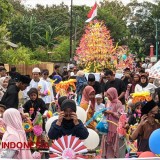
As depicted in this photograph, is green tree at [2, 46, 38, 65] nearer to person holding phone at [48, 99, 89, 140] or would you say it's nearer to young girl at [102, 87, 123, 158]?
young girl at [102, 87, 123, 158]

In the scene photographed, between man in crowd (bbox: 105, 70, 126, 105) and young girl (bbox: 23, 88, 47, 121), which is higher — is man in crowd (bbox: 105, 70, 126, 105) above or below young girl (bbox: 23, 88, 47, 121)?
above

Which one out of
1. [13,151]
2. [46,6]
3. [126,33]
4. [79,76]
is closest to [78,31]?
[126,33]

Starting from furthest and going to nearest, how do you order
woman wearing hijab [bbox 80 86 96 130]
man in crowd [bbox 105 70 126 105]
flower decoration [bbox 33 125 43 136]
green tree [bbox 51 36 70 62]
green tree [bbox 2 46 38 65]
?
green tree [bbox 51 36 70 62] < green tree [bbox 2 46 38 65] < man in crowd [bbox 105 70 126 105] < woman wearing hijab [bbox 80 86 96 130] < flower decoration [bbox 33 125 43 136]

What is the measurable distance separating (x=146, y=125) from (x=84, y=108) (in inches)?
155

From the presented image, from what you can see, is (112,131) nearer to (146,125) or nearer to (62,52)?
(146,125)

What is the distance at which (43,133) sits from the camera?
1028cm

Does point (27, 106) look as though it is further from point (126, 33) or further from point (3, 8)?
point (126, 33)

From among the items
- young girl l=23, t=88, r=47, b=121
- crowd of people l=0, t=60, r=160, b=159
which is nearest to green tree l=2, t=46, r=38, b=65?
crowd of people l=0, t=60, r=160, b=159

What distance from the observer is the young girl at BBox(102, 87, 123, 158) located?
10570 mm

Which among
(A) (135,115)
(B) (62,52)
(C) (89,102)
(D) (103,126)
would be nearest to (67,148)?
(A) (135,115)

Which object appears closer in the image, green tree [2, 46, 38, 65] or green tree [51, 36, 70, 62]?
green tree [2, 46, 38, 65]

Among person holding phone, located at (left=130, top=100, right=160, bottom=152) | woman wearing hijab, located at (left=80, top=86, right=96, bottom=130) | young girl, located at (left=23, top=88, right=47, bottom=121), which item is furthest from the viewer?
woman wearing hijab, located at (left=80, top=86, right=96, bottom=130)

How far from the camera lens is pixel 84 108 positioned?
37.1 ft

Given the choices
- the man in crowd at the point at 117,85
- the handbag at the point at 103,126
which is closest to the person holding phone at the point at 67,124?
the handbag at the point at 103,126
